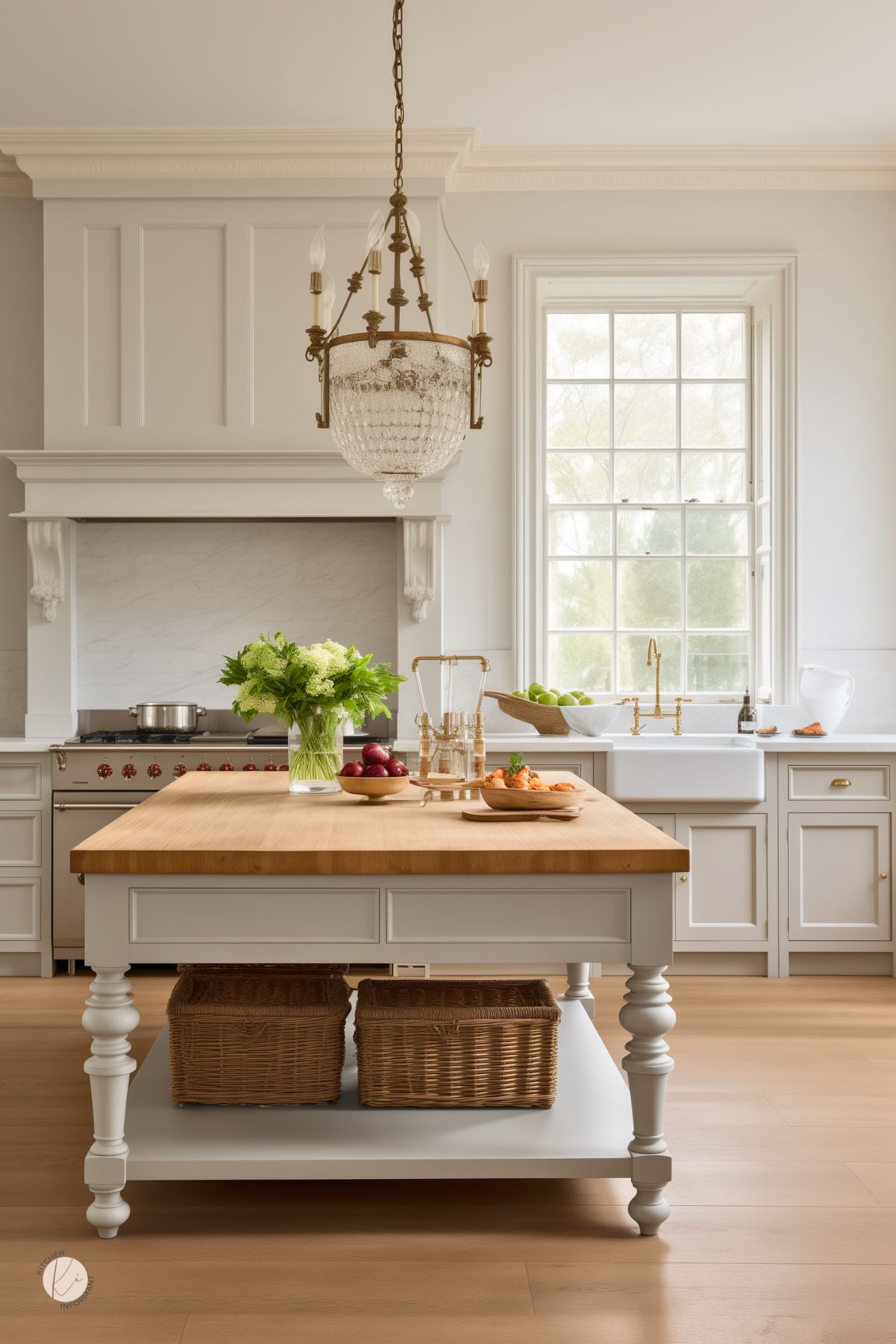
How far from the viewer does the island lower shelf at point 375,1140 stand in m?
2.37

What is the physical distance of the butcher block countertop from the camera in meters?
2.29

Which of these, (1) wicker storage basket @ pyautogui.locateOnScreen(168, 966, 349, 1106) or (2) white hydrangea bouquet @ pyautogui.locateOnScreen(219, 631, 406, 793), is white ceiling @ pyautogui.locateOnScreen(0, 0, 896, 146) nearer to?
(2) white hydrangea bouquet @ pyautogui.locateOnScreen(219, 631, 406, 793)

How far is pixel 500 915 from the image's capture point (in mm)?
2340

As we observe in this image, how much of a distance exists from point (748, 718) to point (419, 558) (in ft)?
5.16

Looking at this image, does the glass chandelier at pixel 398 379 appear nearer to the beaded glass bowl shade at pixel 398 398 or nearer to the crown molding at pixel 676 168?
the beaded glass bowl shade at pixel 398 398

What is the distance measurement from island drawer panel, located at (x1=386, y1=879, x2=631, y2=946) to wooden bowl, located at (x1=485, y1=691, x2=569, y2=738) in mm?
2274

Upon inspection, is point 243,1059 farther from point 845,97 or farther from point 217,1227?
point 845,97

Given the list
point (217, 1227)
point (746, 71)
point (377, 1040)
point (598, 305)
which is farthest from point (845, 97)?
point (217, 1227)

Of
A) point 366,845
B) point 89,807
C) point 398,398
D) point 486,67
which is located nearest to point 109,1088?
point 366,845

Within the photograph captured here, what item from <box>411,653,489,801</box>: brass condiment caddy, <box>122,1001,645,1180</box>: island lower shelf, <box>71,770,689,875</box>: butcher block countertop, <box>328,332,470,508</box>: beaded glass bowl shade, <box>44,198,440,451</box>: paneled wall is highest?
<box>44,198,440,451</box>: paneled wall

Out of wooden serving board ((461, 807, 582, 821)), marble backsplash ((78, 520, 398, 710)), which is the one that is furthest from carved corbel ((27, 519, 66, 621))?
wooden serving board ((461, 807, 582, 821))

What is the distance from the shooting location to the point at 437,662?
4.78 m

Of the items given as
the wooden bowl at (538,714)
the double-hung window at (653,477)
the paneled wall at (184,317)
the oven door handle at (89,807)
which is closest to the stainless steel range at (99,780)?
the oven door handle at (89,807)

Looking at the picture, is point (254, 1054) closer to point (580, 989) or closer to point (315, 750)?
point (315, 750)
